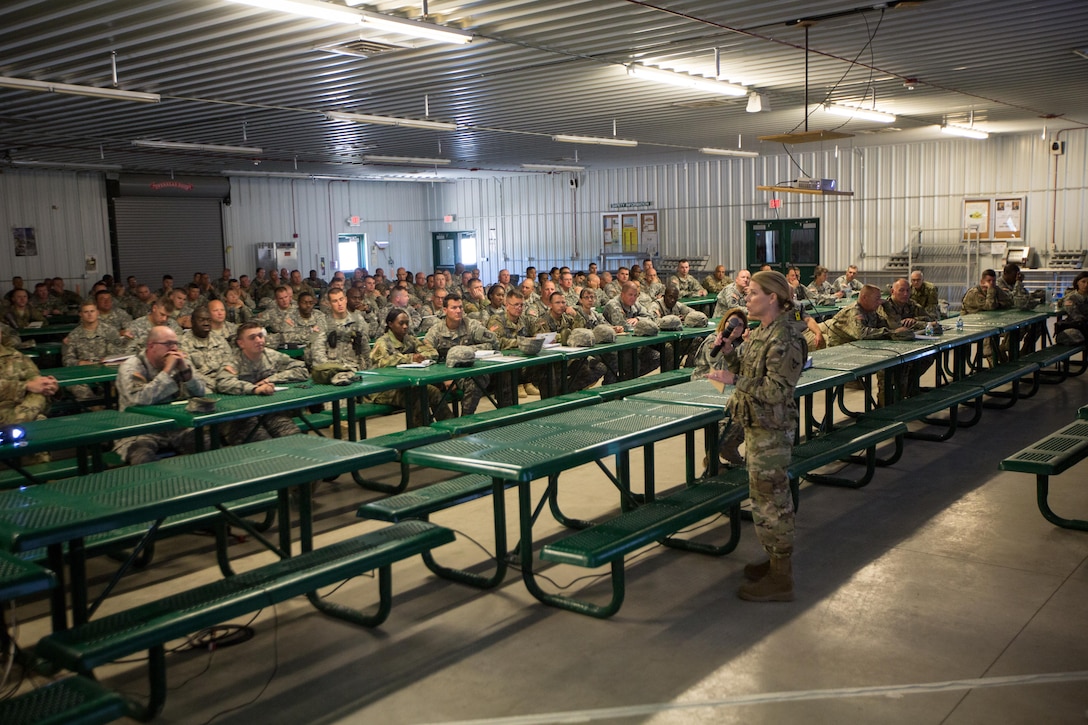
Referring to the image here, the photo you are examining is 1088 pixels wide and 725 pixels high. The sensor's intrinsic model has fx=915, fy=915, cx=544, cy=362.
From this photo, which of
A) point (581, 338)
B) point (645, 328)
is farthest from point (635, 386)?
point (645, 328)

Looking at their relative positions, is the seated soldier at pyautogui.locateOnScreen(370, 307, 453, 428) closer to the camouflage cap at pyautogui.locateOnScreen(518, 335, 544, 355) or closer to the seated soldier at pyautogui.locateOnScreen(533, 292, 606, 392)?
the camouflage cap at pyautogui.locateOnScreen(518, 335, 544, 355)

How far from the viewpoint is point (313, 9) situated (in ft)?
18.6

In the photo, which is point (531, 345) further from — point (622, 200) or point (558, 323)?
point (622, 200)

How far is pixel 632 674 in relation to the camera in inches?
147

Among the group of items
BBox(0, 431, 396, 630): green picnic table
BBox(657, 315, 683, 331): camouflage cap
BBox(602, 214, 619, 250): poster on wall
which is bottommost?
BBox(0, 431, 396, 630): green picnic table

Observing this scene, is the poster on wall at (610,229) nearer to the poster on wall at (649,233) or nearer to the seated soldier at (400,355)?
the poster on wall at (649,233)

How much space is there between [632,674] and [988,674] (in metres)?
1.41

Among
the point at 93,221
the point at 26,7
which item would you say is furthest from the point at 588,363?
the point at 93,221

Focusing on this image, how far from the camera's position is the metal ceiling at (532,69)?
7.09m

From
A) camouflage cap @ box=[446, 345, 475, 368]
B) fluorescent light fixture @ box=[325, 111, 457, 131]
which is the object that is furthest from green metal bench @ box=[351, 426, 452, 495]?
fluorescent light fixture @ box=[325, 111, 457, 131]

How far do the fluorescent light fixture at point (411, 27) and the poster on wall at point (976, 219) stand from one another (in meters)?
13.2

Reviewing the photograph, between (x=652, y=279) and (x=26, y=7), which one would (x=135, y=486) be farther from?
(x=652, y=279)

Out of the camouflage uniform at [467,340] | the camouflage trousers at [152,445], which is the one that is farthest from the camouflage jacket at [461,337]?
the camouflage trousers at [152,445]

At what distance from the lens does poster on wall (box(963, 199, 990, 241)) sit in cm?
1672
